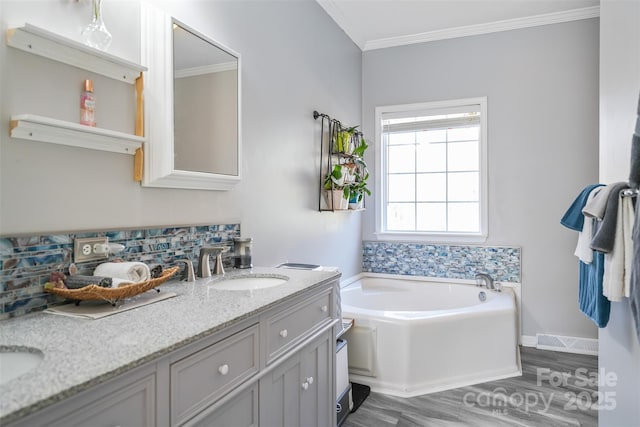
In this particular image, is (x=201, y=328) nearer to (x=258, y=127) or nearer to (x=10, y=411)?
(x=10, y=411)

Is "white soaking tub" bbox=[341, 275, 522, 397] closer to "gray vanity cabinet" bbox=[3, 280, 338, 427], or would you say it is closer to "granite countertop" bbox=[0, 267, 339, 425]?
"gray vanity cabinet" bbox=[3, 280, 338, 427]

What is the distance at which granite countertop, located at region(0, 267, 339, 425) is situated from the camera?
66cm

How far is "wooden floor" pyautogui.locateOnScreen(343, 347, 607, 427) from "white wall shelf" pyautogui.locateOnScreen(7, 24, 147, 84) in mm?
2034

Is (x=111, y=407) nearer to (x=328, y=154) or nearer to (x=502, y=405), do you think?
(x=502, y=405)

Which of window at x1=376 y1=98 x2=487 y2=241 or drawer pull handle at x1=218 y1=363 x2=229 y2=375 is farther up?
window at x1=376 y1=98 x2=487 y2=241

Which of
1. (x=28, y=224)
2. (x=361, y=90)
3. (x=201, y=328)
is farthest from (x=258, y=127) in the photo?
(x=361, y=90)

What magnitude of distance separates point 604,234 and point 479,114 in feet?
7.40

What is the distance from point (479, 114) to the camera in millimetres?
3590

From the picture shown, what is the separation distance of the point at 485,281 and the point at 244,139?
2.48 meters

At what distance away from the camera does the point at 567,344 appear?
328 centimetres

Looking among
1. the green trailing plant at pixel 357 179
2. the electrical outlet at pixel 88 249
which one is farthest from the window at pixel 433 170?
the electrical outlet at pixel 88 249

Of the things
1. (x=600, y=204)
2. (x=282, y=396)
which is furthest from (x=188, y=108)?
(x=600, y=204)

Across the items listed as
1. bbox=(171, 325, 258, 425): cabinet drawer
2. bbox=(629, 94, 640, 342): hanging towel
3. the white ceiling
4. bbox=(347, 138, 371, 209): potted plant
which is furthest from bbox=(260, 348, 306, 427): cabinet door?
the white ceiling

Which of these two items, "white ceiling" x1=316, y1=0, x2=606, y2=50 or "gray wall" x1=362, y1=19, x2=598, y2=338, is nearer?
"white ceiling" x1=316, y1=0, x2=606, y2=50
